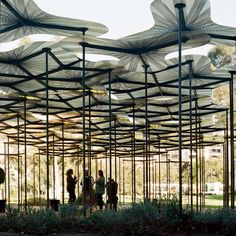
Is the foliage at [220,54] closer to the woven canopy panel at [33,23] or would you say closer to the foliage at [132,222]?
the woven canopy panel at [33,23]

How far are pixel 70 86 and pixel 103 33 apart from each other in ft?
25.1

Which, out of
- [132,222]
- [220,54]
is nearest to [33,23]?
[132,222]

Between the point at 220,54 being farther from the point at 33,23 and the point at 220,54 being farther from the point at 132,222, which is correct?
the point at 132,222

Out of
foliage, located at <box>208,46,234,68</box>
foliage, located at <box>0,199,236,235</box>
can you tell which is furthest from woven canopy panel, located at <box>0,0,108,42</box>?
foliage, located at <box>208,46,234,68</box>

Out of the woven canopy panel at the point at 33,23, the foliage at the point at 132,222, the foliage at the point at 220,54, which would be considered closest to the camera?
the foliage at the point at 132,222

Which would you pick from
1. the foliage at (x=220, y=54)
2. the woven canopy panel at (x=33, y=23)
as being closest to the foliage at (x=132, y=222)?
the woven canopy panel at (x=33, y=23)

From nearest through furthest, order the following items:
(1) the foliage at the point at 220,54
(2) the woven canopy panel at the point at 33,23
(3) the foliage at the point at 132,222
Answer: (3) the foliage at the point at 132,222, (2) the woven canopy panel at the point at 33,23, (1) the foliage at the point at 220,54

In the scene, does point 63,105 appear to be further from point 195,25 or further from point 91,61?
point 195,25

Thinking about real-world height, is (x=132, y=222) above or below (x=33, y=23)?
below

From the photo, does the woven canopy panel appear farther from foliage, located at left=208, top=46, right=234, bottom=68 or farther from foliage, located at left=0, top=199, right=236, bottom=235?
foliage, located at left=208, top=46, right=234, bottom=68

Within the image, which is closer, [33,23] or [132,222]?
[132,222]

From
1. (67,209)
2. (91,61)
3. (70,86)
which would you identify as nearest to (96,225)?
(67,209)

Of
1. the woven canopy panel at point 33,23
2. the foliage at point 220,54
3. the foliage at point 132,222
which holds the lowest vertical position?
the foliage at point 132,222

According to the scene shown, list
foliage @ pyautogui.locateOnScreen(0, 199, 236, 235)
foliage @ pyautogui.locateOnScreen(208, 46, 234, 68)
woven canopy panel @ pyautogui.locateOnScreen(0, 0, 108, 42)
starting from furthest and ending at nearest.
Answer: foliage @ pyautogui.locateOnScreen(208, 46, 234, 68), woven canopy panel @ pyautogui.locateOnScreen(0, 0, 108, 42), foliage @ pyautogui.locateOnScreen(0, 199, 236, 235)
